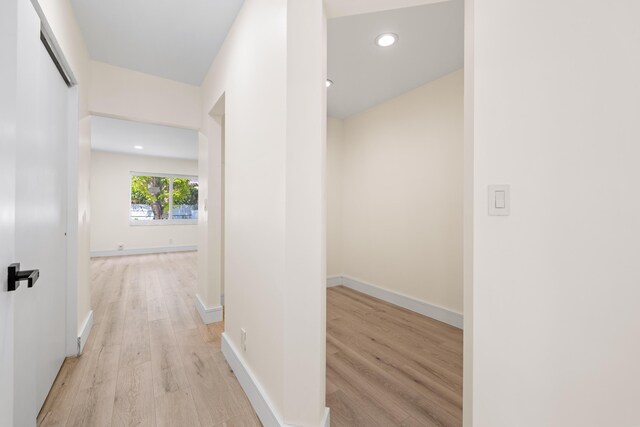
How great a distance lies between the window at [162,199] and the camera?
683cm

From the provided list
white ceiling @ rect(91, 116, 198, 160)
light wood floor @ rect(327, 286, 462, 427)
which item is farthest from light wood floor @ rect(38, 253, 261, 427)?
white ceiling @ rect(91, 116, 198, 160)

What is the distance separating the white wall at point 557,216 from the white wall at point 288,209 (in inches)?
26.1

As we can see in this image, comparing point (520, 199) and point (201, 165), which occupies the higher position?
point (201, 165)

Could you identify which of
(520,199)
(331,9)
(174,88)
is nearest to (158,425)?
(520,199)

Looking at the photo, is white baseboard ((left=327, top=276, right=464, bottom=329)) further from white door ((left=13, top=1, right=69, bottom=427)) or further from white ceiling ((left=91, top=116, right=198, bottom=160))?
white ceiling ((left=91, top=116, right=198, bottom=160))

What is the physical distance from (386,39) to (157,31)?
1862mm

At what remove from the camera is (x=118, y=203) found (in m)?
6.52

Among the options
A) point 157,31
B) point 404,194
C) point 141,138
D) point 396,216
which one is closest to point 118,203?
point 141,138

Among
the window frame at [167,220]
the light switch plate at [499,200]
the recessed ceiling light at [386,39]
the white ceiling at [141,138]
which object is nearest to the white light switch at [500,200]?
the light switch plate at [499,200]

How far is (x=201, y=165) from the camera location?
289 centimetres

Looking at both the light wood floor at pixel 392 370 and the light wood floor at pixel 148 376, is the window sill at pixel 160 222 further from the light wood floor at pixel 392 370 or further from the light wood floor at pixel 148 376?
the light wood floor at pixel 392 370

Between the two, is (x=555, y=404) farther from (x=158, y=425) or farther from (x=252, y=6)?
(x=252, y=6)

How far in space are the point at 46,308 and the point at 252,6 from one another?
225 centimetres

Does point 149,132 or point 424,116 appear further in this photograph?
point 149,132
